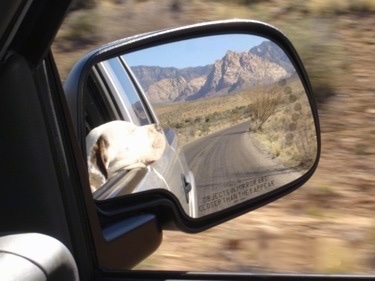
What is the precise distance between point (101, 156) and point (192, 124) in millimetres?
239

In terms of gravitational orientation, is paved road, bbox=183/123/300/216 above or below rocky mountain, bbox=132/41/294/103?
below

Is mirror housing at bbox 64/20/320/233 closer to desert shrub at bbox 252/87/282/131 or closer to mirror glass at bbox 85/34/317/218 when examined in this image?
mirror glass at bbox 85/34/317/218

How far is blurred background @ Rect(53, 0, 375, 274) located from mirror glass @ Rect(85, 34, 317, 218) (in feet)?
2.37

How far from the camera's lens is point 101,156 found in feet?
6.69

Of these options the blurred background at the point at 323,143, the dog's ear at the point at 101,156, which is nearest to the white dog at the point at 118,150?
the dog's ear at the point at 101,156

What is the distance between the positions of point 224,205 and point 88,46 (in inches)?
239

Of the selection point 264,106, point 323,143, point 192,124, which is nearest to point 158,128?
point 192,124

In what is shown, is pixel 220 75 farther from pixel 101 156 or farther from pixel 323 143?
pixel 323 143

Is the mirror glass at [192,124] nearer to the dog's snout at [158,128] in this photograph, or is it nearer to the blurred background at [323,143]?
the dog's snout at [158,128]

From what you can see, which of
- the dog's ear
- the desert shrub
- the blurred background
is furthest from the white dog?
the blurred background

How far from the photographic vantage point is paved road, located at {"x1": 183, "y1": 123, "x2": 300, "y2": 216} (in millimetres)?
2158

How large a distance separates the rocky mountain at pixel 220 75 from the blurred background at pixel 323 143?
76cm

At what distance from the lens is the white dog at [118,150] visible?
80.2 inches

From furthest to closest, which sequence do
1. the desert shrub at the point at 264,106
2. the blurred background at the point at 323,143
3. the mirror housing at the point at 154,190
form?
the blurred background at the point at 323,143 < the desert shrub at the point at 264,106 < the mirror housing at the point at 154,190
